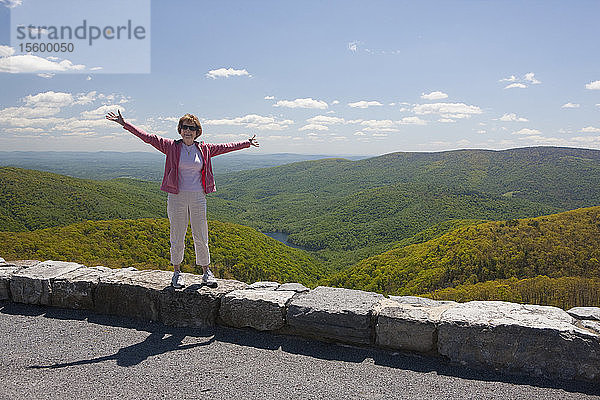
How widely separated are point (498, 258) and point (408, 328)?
25.2 metres

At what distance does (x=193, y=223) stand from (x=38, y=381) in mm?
2417

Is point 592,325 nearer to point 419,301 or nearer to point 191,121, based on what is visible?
point 419,301

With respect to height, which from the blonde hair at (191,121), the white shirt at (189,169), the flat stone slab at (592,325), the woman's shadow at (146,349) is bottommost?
the woman's shadow at (146,349)

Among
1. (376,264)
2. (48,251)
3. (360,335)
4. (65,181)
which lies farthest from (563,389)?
(65,181)

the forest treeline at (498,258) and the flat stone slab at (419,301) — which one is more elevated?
the flat stone slab at (419,301)

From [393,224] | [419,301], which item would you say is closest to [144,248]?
[419,301]

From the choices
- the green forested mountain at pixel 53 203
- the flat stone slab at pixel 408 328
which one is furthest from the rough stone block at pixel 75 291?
the green forested mountain at pixel 53 203

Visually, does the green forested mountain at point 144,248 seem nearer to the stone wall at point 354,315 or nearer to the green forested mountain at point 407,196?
the stone wall at point 354,315

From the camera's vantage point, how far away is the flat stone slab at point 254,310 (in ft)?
16.4

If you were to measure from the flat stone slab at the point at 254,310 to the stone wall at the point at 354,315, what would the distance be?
0.01 metres

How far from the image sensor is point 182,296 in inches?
209

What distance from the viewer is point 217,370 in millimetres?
4164

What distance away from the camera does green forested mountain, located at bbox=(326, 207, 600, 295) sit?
2391cm

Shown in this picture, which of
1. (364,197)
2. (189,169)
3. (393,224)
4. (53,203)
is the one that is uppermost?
(189,169)
